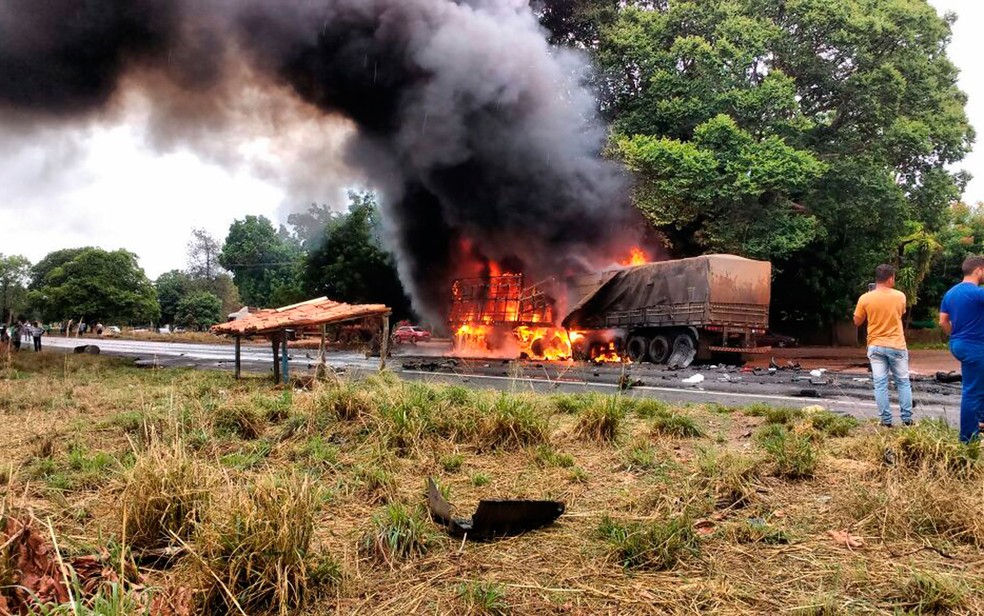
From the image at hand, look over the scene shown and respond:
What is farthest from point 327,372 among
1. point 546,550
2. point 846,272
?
point 846,272

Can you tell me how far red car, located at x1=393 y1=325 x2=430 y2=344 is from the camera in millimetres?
29734

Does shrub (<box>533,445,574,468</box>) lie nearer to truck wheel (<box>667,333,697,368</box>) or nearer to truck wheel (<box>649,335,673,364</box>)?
truck wheel (<box>667,333,697,368</box>)

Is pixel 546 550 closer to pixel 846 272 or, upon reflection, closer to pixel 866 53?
pixel 866 53

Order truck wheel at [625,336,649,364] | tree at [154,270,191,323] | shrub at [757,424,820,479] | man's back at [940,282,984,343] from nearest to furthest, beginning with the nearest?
shrub at [757,424,820,479]
man's back at [940,282,984,343]
truck wheel at [625,336,649,364]
tree at [154,270,191,323]

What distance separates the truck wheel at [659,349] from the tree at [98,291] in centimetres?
5143

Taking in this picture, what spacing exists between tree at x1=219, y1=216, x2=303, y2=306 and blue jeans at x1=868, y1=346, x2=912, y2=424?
56593 mm

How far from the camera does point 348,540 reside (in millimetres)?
3334

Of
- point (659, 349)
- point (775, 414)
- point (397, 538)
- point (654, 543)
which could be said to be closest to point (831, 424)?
point (775, 414)

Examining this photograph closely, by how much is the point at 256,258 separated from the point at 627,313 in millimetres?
56283

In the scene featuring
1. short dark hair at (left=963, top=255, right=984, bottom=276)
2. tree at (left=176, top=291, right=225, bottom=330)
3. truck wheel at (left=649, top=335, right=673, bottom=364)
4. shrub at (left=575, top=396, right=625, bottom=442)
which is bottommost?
shrub at (left=575, top=396, right=625, bottom=442)

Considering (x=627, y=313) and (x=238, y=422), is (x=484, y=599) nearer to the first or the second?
(x=238, y=422)

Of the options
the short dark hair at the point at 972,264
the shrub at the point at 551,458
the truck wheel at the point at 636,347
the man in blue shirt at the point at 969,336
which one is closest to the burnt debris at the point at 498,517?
the shrub at the point at 551,458

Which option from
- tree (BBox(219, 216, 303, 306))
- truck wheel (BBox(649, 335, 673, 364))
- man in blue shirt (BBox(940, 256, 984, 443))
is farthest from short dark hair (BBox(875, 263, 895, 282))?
tree (BBox(219, 216, 303, 306))

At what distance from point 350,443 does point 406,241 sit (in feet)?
68.4
